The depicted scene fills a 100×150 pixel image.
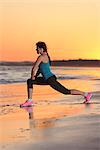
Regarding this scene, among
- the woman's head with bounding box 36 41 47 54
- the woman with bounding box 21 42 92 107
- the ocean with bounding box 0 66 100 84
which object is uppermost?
the woman's head with bounding box 36 41 47 54

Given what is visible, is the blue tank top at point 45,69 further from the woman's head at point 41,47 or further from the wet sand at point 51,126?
the wet sand at point 51,126

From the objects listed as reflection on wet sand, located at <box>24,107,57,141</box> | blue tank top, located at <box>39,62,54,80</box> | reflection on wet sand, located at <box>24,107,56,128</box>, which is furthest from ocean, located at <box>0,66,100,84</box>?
reflection on wet sand, located at <box>24,107,57,141</box>

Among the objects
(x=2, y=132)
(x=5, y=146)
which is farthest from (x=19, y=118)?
(x=5, y=146)

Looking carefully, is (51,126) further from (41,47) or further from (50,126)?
(41,47)

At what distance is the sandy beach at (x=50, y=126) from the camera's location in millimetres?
5445

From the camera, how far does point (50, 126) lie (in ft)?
22.2

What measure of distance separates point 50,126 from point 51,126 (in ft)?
0.04

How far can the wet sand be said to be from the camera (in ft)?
17.9

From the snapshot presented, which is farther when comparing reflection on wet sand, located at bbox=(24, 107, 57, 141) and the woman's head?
the woman's head

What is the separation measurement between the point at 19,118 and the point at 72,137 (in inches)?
72.1

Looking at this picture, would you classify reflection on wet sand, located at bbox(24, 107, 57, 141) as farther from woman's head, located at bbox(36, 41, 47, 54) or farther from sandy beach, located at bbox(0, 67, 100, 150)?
woman's head, located at bbox(36, 41, 47, 54)

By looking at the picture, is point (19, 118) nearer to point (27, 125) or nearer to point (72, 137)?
point (27, 125)

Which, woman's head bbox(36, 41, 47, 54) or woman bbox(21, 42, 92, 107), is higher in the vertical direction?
woman's head bbox(36, 41, 47, 54)

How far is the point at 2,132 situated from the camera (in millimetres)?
6270
